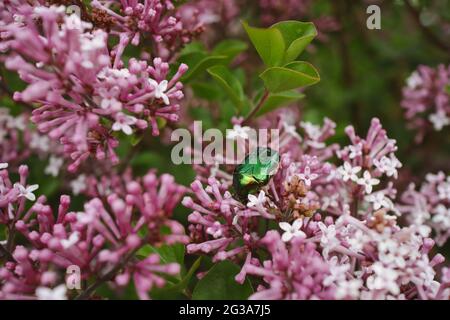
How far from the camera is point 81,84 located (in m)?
1.78

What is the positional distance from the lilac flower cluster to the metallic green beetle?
0.04 m

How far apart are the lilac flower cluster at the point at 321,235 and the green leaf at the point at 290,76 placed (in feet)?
0.86

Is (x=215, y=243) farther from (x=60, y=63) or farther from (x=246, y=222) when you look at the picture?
(x=60, y=63)

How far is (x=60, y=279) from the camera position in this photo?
2.55 metres

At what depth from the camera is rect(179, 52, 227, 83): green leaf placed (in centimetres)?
242

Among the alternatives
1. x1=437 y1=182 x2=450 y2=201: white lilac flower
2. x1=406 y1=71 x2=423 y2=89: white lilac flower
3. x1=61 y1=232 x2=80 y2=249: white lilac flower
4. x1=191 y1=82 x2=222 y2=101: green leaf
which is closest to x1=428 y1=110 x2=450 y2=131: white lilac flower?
x1=406 y1=71 x2=423 y2=89: white lilac flower

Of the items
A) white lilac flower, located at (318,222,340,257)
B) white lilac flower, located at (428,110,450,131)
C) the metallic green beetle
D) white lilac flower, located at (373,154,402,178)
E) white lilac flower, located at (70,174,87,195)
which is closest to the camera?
white lilac flower, located at (318,222,340,257)

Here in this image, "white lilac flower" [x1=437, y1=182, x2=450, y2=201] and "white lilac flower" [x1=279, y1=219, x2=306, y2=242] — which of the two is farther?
"white lilac flower" [x1=437, y1=182, x2=450, y2=201]

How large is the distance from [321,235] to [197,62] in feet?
3.92

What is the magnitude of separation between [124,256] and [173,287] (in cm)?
31

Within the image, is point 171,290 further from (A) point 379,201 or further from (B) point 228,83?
(B) point 228,83

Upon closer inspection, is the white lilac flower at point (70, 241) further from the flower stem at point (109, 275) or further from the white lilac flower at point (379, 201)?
the white lilac flower at point (379, 201)

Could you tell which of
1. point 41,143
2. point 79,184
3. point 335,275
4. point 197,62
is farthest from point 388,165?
point 41,143

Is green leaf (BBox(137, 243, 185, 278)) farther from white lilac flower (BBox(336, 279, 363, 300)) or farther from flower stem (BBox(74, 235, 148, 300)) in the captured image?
white lilac flower (BBox(336, 279, 363, 300))
